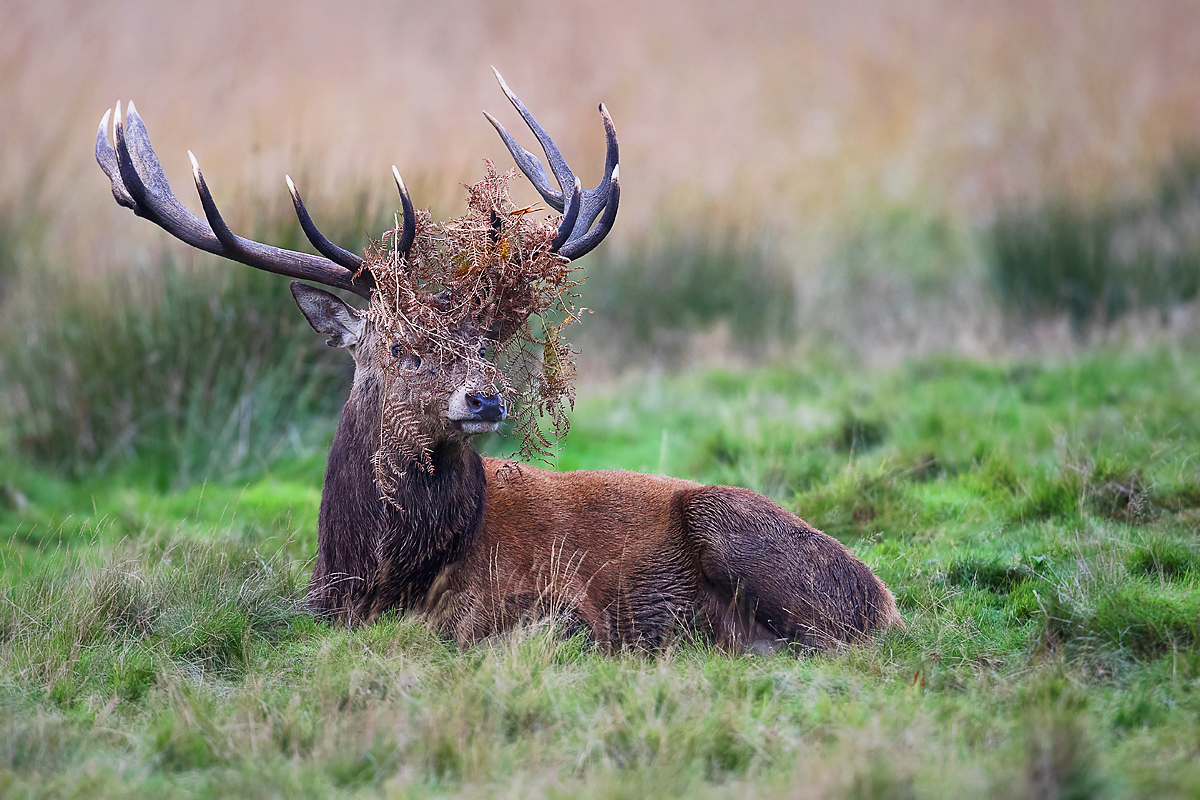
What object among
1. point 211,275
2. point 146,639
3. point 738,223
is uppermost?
point 738,223

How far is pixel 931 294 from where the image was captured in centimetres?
1486

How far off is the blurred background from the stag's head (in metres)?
3.49

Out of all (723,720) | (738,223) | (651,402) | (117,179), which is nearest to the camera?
(723,720)

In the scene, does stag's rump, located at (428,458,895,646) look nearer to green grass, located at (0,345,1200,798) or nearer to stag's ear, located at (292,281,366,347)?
green grass, located at (0,345,1200,798)

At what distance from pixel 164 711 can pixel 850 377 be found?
25.7ft

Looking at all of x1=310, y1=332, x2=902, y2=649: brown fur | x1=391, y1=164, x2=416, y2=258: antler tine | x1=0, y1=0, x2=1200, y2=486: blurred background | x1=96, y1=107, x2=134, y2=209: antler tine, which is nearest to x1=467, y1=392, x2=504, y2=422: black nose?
x1=310, y1=332, x2=902, y2=649: brown fur

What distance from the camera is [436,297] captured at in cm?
447

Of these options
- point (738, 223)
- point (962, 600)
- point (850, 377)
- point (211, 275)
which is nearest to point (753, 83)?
point (738, 223)

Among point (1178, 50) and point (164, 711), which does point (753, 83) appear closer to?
point (1178, 50)

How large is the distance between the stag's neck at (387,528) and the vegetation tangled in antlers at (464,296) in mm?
129

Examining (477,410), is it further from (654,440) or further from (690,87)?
(690,87)

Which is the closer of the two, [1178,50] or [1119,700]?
[1119,700]

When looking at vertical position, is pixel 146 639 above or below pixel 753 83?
below

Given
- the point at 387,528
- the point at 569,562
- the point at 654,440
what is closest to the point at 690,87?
the point at 654,440
